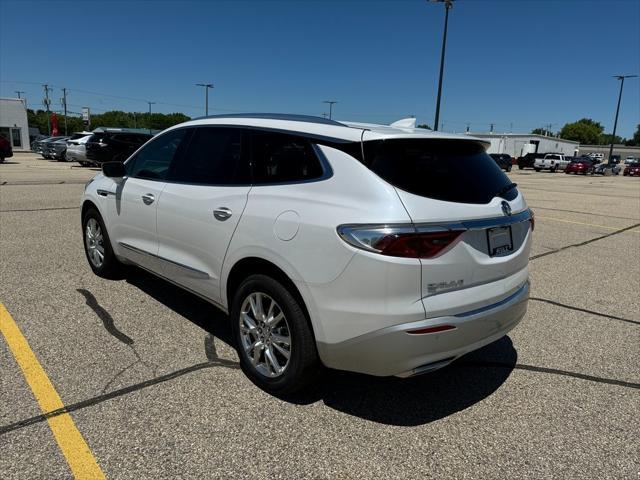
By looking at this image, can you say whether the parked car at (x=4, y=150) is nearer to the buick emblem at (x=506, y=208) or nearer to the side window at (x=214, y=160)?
the side window at (x=214, y=160)

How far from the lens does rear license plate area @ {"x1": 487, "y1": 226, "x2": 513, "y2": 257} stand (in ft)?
8.94

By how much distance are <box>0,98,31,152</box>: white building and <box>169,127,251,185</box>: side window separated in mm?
55463

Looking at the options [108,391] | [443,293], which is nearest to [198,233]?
[108,391]

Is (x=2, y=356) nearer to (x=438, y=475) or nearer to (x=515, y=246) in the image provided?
(x=438, y=475)

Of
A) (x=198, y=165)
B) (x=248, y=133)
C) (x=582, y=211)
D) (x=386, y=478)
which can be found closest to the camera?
(x=386, y=478)

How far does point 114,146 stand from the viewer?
20406mm

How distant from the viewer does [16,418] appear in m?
2.66

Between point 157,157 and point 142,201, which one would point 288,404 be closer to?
point 142,201

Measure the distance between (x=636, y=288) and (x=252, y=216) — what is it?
513cm

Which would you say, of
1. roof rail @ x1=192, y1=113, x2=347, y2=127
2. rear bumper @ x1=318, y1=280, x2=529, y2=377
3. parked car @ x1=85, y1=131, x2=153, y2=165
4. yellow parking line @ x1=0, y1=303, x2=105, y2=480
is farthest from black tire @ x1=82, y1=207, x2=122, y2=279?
parked car @ x1=85, y1=131, x2=153, y2=165

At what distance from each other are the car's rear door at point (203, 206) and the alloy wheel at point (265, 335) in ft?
1.18

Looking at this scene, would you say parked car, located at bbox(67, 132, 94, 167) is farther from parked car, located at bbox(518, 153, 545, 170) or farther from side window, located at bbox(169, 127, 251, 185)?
parked car, located at bbox(518, 153, 545, 170)

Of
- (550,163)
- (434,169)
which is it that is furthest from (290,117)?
(550,163)

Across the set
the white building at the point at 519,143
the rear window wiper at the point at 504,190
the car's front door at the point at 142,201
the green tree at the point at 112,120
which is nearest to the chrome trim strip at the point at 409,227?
the rear window wiper at the point at 504,190
